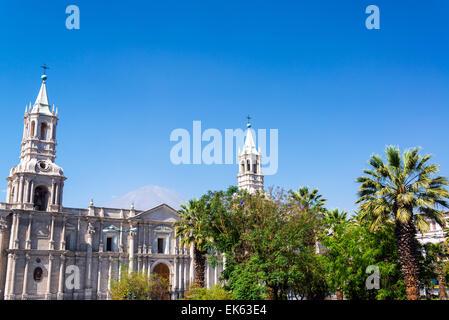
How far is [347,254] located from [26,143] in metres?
39.1

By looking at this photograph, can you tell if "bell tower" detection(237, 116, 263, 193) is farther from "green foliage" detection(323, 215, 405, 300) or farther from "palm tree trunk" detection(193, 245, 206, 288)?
"green foliage" detection(323, 215, 405, 300)

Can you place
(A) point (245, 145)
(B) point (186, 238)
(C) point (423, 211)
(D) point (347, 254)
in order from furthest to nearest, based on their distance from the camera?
(A) point (245, 145) → (B) point (186, 238) → (D) point (347, 254) → (C) point (423, 211)

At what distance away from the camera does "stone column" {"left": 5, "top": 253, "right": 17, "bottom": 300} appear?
44250mm

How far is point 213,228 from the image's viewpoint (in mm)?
33219

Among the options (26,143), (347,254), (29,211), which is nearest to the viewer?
(347,254)

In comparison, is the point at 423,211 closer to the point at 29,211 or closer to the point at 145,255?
the point at 145,255

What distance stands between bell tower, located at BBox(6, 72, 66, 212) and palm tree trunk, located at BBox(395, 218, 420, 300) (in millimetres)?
38261

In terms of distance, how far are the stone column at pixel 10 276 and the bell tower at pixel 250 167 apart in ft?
111

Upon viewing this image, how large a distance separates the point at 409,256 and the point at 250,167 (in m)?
44.8

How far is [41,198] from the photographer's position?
5019 cm

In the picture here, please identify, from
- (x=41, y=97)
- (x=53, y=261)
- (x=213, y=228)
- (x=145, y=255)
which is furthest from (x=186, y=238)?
(x=41, y=97)

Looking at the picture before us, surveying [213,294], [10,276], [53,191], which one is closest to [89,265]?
[10,276]

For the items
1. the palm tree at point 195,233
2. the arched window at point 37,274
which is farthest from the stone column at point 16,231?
the palm tree at point 195,233

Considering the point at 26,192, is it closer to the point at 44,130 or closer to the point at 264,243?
the point at 44,130
